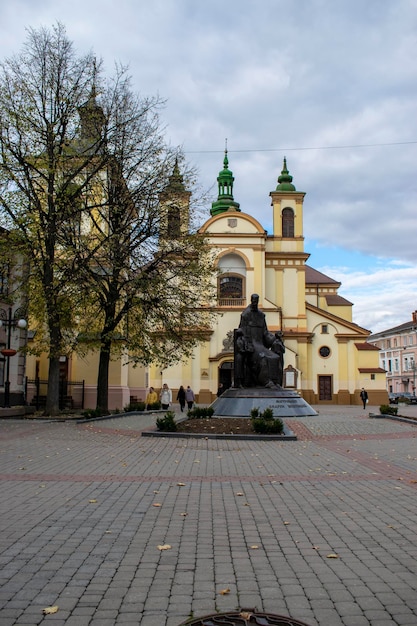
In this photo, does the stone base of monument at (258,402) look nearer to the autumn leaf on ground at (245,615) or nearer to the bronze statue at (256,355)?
the bronze statue at (256,355)

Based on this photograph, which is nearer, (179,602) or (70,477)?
(179,602)

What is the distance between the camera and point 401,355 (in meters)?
101

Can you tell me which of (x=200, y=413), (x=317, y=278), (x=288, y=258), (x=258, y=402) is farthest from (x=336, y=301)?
(x=200, y=413)

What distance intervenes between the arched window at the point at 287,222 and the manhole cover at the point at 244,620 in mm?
51847

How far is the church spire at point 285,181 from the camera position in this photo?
56.5 m

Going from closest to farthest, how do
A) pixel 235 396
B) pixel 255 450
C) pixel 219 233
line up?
pixel 255 450
pixel 235 396
pixel 219 233

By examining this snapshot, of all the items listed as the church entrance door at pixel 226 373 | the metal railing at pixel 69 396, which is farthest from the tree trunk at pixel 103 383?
the church entrance door at pixel 226 373

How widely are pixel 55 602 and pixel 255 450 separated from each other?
9553 mm

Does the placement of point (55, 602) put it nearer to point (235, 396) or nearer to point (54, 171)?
point (235, 396)

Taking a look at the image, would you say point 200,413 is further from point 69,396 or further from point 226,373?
point 226,373

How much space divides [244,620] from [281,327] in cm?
4754

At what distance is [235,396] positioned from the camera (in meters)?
21.8

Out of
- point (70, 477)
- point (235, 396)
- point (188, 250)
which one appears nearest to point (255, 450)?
point (70, 477)

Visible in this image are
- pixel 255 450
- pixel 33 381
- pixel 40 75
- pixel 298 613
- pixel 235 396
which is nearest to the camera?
pixel 298 613
